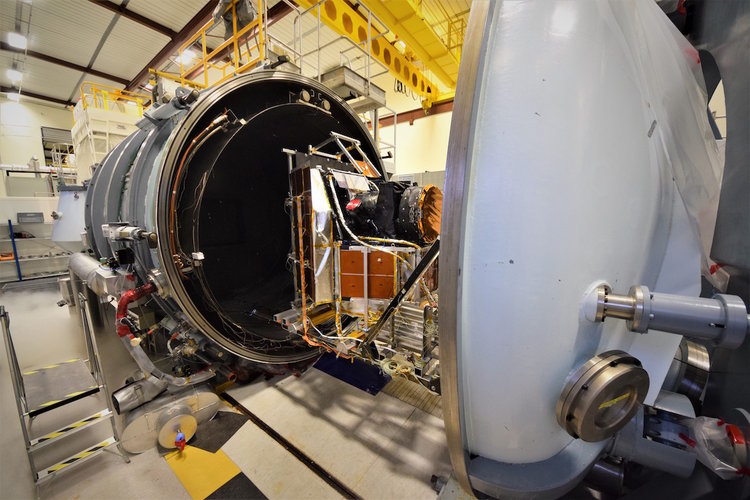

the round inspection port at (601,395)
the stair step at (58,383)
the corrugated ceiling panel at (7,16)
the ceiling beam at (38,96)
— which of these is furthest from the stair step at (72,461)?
the ceiling beam at (38,96)

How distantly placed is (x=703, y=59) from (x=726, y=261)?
744 millimetres

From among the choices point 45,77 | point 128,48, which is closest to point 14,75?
point 45,77

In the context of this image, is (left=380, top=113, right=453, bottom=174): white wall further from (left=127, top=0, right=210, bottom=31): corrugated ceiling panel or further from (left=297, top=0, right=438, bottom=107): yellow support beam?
(left=127, top=0, right=210, bottom=31): corrugated ceiling panel

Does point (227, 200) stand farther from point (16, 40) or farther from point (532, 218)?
point (16, 40)

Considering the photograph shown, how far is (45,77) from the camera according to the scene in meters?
7.37

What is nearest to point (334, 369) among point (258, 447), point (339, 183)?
point (258, 447)

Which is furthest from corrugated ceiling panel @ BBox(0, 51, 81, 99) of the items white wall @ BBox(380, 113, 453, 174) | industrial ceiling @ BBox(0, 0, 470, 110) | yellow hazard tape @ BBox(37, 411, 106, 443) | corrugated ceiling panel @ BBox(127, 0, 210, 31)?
yellow hazard tape @ BBox(37, 411, 106, 443)

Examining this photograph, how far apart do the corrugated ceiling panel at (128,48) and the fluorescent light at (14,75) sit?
1.86 m

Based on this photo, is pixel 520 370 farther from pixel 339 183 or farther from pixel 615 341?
pixel 339 183

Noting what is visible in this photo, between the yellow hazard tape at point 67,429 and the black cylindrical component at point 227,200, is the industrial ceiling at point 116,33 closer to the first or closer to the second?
the black cylindrical component at point 227,200

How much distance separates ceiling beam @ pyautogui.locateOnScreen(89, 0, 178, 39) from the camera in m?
4.87

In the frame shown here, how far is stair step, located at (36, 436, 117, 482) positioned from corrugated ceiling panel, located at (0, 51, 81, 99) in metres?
9.46

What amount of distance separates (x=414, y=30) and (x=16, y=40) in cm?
783

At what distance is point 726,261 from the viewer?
763 mm
